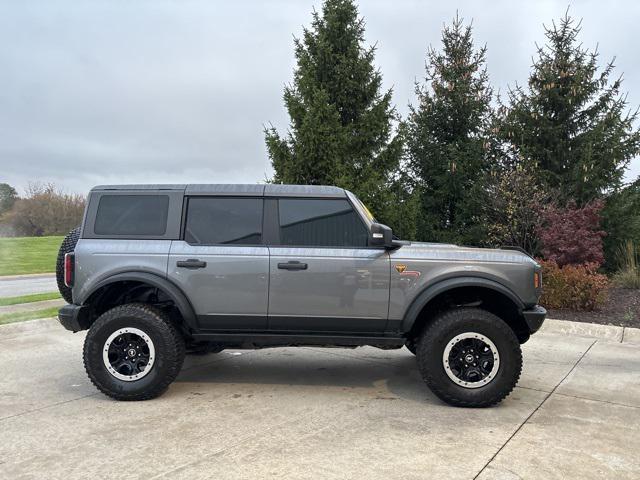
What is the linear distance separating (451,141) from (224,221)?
1293 centimetres

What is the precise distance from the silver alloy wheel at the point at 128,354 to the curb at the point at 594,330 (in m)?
6.10

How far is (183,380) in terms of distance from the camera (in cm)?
517

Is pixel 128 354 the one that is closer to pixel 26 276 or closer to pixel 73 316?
pixel 73 316

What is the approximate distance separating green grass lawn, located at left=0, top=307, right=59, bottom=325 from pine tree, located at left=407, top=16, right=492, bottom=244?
1024 cm

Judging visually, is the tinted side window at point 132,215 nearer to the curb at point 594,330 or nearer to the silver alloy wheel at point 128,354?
the silver alloy wheel at point 128,354

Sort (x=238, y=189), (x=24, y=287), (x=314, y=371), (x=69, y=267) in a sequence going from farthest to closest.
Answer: (x=24, y=287)
(x=314, y=371)
(x=238, y=189)
(x=69, y=267)

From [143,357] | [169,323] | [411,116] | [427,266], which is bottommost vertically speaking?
[143,357]

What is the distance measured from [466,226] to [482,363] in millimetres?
11454

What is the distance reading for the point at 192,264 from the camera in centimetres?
453

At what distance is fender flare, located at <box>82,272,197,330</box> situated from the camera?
451 centimetres

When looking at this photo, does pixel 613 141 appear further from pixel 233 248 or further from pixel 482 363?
pixel 233 248

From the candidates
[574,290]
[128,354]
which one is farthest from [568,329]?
[128,354]

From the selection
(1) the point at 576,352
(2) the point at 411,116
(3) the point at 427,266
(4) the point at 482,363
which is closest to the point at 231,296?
(3) the point at 427,266

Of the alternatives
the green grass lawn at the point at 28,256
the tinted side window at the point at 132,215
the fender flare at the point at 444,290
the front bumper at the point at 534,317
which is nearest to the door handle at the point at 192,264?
the tinted side window at the point at 132,215
